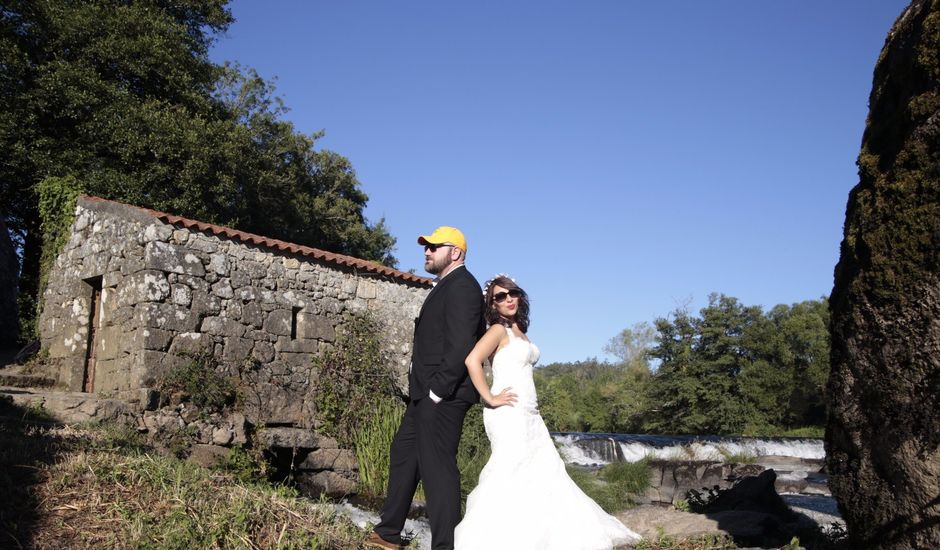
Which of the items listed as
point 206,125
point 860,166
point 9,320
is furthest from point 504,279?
point 206,125

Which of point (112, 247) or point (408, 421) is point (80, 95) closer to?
point (112, 247)

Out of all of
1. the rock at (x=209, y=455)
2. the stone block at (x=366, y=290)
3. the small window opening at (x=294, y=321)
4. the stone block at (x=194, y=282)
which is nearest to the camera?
the rock at (x=209, y=455)

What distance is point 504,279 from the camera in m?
4.90

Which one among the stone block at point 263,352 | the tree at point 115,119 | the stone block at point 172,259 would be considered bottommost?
the stone block at point 263,352

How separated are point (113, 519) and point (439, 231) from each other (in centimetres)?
252

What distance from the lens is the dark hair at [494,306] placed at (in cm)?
484

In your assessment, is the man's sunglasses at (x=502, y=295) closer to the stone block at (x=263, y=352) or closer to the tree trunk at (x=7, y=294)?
the stone block at (x=263, y=352)

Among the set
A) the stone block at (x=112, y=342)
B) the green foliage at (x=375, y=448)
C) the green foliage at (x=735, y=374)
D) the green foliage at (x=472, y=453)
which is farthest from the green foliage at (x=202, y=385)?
the green foliage at (x=735, y=374)

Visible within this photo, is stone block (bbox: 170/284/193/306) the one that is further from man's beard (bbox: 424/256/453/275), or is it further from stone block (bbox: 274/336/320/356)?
man's beard (bbox: 424/256/453/275)

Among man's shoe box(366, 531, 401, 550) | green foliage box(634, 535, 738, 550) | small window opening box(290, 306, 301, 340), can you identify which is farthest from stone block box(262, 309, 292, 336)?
green foliage box(634, 535, 738, 550)

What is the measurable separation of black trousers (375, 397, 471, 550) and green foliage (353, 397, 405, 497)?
14.7 feet

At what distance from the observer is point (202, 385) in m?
9.60

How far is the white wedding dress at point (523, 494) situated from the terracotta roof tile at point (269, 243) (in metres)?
6.84

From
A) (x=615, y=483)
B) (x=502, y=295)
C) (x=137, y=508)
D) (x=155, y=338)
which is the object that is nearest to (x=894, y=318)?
(x=502, y=295)
